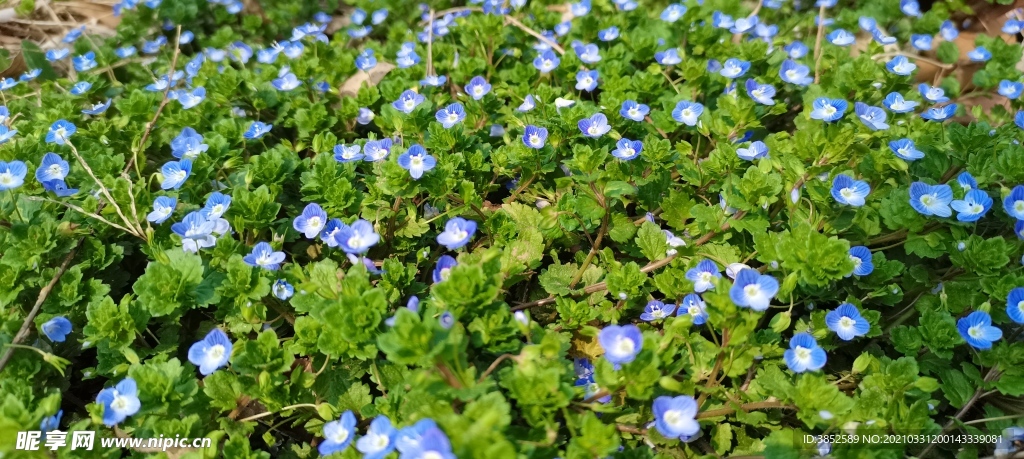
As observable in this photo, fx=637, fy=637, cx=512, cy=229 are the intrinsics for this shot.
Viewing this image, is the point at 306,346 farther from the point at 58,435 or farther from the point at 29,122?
the point at 29,122

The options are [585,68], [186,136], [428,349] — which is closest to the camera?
[428,349]

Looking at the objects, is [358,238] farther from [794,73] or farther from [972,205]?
[794,73]

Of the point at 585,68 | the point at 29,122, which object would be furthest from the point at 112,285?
the point at 585,68

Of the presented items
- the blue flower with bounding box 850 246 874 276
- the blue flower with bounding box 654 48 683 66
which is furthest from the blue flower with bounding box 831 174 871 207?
the blue flower with bounding box 654 48 683 66

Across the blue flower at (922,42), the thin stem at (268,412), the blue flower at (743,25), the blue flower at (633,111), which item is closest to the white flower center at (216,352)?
the thin stem at (268,412)

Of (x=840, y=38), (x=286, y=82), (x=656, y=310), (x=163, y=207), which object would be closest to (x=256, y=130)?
(x=286, y=82)

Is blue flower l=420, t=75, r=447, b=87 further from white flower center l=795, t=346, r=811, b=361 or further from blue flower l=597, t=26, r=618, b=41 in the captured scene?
white flower center l=795, t=346, r=811, b=361

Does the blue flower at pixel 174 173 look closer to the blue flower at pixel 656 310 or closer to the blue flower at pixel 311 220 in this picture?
the blue flower at pixel 311 220
